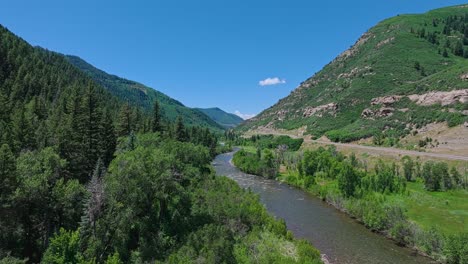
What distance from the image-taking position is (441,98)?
12075 centimetres

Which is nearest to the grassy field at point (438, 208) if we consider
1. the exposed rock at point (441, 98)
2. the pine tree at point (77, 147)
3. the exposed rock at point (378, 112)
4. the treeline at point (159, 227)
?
the treeline at point (159, 227)

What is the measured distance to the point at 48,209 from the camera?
29.9m

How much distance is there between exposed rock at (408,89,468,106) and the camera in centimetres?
11334

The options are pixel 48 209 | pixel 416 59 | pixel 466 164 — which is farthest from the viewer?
pixel 416 59

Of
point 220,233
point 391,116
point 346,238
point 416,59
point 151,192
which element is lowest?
point 346,238

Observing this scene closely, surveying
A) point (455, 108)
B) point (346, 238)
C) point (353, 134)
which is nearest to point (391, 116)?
point (353, 134)

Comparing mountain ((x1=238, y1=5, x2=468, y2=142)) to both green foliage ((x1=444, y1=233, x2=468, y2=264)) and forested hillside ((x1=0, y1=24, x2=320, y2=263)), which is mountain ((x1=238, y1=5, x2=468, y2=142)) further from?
forested hillside ((x1=0, y1=24, x2=320, y2=263))

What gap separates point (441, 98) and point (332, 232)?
101m

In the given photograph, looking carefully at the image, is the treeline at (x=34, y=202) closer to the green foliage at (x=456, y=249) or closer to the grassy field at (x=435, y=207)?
the green foliage at (x=456, y=249)

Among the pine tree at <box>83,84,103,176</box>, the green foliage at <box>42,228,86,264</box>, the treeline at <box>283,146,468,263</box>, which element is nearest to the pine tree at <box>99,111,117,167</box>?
the pine tree at <box>83,84,103,176</box>

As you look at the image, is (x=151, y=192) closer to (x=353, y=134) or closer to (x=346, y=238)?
(x=346, y=238)

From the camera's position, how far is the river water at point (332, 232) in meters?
40.4

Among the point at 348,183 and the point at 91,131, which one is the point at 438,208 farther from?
the point at 91,131

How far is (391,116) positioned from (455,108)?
2626 cm
